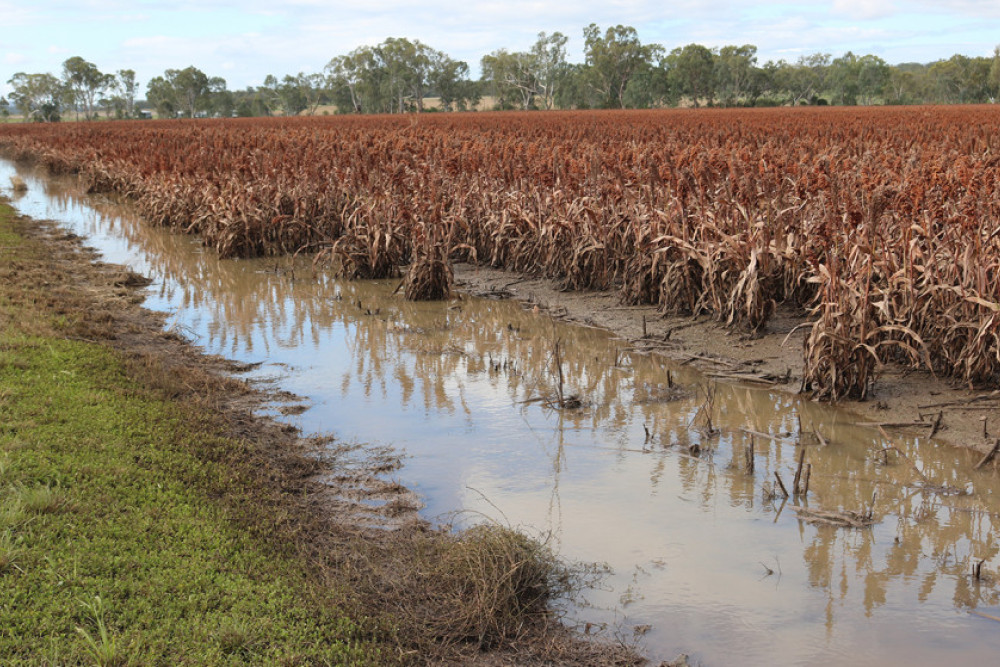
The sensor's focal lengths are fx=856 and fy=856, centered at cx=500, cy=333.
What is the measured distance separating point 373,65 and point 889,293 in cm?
13270

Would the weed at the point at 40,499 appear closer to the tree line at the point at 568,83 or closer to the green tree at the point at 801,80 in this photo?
the tree line at the point at 568,83

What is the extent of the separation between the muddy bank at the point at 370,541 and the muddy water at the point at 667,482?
0.27 metres

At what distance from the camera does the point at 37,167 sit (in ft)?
114

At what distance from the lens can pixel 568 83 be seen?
122 metres

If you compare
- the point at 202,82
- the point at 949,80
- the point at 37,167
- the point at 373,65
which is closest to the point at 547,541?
the point at 37,167

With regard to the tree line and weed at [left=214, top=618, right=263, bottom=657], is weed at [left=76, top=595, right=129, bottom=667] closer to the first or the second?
weed at [left=214, top=618, right=263, bottom=657]

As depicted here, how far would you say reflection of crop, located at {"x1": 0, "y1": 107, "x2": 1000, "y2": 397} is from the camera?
6.67 meters

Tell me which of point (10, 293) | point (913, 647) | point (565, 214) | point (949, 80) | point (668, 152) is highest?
point (949, 80)

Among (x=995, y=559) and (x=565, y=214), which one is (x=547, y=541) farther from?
(x=565, y=214)

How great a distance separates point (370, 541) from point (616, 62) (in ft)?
374

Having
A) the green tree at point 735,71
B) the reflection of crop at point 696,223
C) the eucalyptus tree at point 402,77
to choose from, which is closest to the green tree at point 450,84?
the eucalyptus tree at point 402,77

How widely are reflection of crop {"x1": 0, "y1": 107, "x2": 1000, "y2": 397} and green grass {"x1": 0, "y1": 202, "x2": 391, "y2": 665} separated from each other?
4479 millimetres

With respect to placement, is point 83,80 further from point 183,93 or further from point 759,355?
point 759,355

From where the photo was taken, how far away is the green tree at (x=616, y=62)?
110 m
